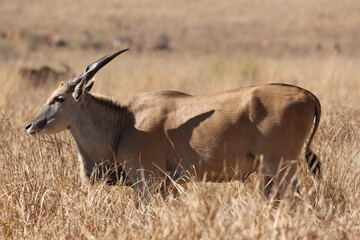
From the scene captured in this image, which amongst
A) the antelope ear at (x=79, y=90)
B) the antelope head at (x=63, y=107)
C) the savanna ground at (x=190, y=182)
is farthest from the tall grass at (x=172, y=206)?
the antelope ear at (x=79, y=90)

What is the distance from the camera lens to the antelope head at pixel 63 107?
5.92 metres

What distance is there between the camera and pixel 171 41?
33.2 m

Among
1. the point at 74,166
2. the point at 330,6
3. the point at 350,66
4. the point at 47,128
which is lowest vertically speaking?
the point at 330,6

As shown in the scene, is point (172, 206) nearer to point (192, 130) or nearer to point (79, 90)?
point (192, 130)

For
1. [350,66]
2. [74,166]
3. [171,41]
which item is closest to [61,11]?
[171,41]

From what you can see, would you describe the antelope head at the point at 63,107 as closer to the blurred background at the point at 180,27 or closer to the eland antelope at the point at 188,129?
the eland antelope at the point at 188,129

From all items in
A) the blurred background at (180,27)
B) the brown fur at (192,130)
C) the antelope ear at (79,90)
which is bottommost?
the blurred background at (180,27)

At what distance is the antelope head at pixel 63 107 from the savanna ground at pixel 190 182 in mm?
179

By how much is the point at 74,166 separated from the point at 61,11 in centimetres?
4125

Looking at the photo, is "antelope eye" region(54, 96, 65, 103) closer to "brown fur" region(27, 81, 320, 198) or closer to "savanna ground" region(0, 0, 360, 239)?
"brown fur" region(27, 81, 320, 198)

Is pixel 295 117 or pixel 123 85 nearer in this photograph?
pixel 295 117

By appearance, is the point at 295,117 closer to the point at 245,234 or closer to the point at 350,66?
the point at 245,234

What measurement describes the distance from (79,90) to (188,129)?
114cm

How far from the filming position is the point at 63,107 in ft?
19.7
